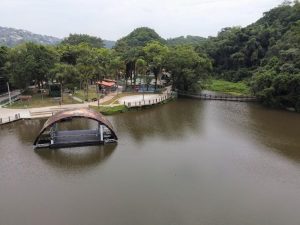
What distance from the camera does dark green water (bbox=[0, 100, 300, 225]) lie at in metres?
19.5

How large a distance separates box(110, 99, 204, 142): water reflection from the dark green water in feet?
0.72

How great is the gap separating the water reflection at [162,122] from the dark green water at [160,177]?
8.7 inches

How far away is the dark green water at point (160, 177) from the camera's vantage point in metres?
19.5

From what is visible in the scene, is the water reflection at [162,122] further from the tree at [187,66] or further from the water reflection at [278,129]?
the tree at [187,66]

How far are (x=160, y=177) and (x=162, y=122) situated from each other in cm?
1633

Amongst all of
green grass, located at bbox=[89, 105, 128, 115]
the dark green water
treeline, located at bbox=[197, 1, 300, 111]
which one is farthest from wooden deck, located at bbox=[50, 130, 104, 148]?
treeline, located at bbox=[197, 1, 300, 111]

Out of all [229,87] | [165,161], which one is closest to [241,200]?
[165,161]

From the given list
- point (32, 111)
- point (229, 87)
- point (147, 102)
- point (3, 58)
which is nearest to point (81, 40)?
point (3, 58)

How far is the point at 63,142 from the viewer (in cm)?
3120

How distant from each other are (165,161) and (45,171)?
9.60 meters

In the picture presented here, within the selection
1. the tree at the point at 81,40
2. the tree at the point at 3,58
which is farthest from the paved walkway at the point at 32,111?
the tree at the point at 81,40

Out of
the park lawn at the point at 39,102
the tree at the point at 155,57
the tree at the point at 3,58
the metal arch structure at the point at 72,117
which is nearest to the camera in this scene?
the metal arch structure at the point at 72,117

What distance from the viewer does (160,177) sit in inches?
960

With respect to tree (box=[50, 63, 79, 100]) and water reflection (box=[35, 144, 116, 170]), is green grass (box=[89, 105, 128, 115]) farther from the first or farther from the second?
water reflection (box=[35, 144, 116, 170])
